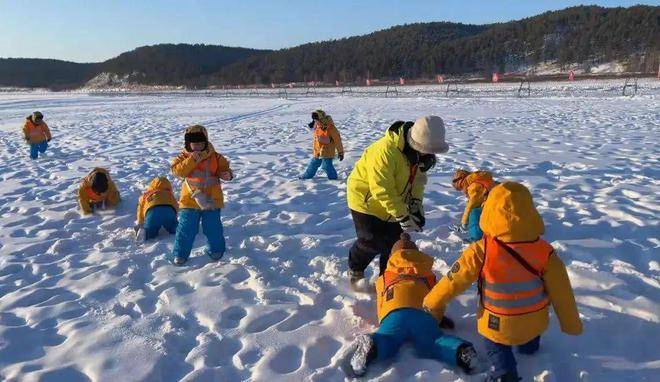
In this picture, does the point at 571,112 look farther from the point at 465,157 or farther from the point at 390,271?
the point at 390,271

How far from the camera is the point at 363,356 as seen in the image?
10.8 feet

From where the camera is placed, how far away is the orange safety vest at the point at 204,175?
5.21 meters

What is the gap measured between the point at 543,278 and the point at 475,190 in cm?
281

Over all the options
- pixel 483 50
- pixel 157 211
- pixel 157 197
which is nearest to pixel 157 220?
pixel 157 211

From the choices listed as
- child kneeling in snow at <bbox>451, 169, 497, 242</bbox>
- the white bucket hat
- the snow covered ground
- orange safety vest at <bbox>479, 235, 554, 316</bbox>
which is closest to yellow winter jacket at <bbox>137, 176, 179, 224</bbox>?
the snow covered ground

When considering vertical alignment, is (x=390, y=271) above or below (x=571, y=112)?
above

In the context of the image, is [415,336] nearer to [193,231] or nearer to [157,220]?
[193,231]

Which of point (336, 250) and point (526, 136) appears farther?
point (526, 136)

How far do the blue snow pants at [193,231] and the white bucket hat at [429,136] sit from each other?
8.21 ft

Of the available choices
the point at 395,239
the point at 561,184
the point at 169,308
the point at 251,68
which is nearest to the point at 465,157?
the point at 561,184

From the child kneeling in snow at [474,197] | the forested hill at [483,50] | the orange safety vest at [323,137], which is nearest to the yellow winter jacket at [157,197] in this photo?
the orange safety vest at [323,137]

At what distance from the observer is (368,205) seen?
4375 mm

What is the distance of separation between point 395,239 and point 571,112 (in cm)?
1853

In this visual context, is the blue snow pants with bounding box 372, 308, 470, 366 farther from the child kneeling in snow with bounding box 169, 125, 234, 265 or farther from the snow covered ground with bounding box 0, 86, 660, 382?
the child kneeling in snow with bounding box 169, 125, 234, 265
